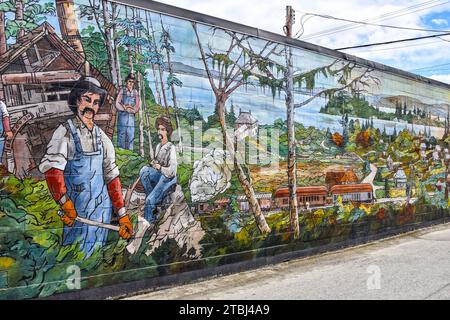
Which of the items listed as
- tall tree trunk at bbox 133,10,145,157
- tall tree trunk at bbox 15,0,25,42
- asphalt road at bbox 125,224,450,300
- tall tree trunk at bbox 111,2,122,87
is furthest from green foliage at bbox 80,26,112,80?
asphalt road at bbox 125,224,450,300

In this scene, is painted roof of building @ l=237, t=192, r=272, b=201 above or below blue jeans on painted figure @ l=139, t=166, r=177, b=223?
below

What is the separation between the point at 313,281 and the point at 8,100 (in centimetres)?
491

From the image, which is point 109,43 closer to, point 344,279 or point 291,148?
point 291,148

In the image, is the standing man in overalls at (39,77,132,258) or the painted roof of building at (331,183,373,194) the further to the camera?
the painted roof of building at (331,183,373,194)

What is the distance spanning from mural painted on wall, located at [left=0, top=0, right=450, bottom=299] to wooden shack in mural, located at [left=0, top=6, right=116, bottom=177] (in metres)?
0.01

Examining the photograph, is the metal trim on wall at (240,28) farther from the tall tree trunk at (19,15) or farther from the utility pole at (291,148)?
the tall tree trunk at (19,15)

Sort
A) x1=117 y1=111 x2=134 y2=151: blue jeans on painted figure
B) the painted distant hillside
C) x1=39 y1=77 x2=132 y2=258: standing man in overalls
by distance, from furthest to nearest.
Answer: the painted distant hillside, x1=117 y1=111 x2=134 y2=151: blue jeans on painted figure, x1=39 y1=77 x2=132 y2=258: standing man in overalls

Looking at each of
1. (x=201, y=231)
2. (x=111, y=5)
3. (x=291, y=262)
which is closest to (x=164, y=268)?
(x=201, y=231)

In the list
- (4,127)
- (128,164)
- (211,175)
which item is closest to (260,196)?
(211,175)

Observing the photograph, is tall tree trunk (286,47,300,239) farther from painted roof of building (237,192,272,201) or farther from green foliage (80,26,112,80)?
green foliage (80,26,112,80)

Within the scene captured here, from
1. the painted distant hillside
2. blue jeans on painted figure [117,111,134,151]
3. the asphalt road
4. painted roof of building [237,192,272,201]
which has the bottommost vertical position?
the asphalt road

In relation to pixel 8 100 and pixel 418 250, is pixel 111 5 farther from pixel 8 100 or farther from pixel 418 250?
pixel 418 250

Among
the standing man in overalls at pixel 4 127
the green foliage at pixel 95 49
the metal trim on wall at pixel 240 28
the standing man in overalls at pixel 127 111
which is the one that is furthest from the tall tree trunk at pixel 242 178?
the standing man in overalls at pixel 4 127

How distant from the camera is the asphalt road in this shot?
6.68 m
